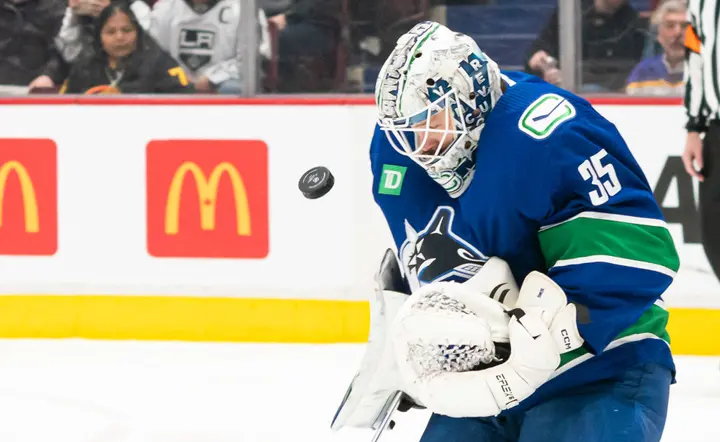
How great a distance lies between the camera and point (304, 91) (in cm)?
365

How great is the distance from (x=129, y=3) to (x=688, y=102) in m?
1.84

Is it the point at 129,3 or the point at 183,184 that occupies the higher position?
the point at 129,3

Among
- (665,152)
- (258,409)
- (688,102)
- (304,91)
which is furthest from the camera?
(304,91)

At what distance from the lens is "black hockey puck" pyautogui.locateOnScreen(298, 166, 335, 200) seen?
1485mm

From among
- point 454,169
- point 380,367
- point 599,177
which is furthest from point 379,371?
point 599,177

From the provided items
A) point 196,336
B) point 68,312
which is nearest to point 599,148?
point 196,336

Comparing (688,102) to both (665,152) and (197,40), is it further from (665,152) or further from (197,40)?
(197,40)

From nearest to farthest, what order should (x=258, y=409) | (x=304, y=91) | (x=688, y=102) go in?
(x=258, y=409)
(x=688, y=102)
(x=304, y=91)

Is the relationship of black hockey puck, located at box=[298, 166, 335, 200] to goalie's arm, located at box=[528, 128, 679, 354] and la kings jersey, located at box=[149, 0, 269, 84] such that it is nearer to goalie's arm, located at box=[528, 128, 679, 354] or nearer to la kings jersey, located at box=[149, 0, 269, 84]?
goalie's arm, located at box=[528, 128, 679, 354]

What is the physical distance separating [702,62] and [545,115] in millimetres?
1901

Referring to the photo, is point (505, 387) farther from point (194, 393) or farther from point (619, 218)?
point (194, 393)

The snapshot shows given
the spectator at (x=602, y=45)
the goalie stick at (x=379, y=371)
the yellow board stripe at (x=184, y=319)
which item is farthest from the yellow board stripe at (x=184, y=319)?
the goalie stick at (x=379, y=371)

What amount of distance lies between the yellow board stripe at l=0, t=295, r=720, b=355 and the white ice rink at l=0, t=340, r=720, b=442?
0.06 metres

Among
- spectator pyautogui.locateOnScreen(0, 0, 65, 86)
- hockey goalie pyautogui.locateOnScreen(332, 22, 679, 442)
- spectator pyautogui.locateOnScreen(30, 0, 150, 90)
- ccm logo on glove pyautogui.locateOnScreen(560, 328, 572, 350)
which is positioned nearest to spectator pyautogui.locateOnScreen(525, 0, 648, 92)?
spectator pyautogui.locateOnScreen(30, 0, 150, 90)
